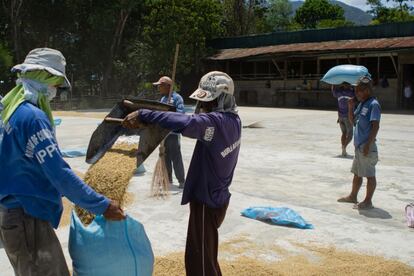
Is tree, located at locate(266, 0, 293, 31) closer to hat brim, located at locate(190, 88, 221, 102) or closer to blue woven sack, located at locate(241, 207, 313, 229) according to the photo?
blue woven sack, located at locate(241, 207, 313, 229)

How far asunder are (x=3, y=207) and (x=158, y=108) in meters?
1.18

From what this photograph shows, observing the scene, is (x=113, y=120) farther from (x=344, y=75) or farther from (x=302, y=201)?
(x=344, y=75)

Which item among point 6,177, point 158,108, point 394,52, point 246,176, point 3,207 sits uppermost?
point 394,52

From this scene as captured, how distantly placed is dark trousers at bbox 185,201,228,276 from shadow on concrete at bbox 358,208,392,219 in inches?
127

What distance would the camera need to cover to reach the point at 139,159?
3186mm

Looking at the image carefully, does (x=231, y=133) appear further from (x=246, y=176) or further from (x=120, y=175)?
(x=246, y=176)

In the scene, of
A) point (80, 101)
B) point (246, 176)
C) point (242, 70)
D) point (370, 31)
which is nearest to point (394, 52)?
point (370, 31)

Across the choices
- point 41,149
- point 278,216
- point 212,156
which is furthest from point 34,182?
point 278,216

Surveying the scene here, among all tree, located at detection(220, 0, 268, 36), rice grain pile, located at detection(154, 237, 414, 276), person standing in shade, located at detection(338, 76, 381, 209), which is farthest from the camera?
tree, located at detection(220, 0, 268, 36)

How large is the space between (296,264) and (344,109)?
6289mm

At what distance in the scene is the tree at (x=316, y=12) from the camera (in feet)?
220

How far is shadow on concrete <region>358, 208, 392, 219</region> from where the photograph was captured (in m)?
5.96

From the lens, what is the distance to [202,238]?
328 cm

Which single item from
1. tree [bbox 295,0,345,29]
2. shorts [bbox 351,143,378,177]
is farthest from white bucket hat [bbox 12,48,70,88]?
tree [bbox 295,0,345,29]
